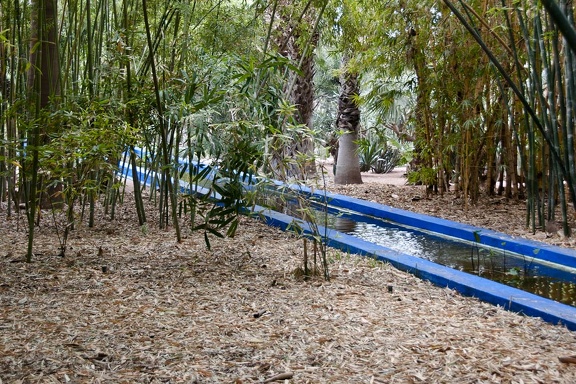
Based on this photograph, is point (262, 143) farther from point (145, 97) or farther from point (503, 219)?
point (503, 219)

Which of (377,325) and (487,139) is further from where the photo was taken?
(487,139)

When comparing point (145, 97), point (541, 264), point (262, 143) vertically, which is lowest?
point (541, 264)

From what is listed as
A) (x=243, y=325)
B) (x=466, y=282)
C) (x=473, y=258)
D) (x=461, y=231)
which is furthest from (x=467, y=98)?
(x=243, y=325)

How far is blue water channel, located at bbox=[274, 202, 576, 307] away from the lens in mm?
3732

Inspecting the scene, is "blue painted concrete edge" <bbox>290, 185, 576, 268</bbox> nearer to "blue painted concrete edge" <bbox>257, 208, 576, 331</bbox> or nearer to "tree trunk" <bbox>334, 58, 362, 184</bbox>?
"blue painted concrete edge" <bbox>257, 208, 576, 331</bbox>

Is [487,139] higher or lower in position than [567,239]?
higher

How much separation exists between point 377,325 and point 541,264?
2096 mm

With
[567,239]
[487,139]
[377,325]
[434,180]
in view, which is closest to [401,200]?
[434,180]

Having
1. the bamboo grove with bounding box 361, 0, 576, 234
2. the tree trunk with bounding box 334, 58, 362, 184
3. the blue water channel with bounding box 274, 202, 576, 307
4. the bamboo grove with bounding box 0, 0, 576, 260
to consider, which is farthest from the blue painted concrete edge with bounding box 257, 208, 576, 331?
the tree trunk with bounding box 334, 58, 362, 184

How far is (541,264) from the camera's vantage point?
14.1 ft

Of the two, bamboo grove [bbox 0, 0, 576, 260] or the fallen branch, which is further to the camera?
bamboo grove [bbox 0, 0, 576, 260]

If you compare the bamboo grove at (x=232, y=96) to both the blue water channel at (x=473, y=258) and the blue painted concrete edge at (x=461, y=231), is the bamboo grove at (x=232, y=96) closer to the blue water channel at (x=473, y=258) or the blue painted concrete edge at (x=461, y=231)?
the blue painted concrete edge at (x=461, y=231)

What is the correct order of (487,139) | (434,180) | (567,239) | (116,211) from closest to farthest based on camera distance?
(567,239) < (116,211) < (487,139) < (434,180)

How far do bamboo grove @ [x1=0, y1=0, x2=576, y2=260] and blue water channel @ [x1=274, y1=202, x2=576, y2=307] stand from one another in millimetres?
563
